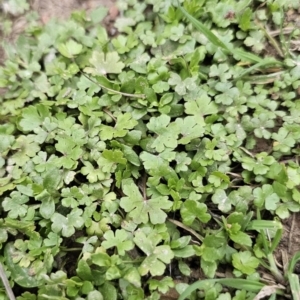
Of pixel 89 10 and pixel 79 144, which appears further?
pixel 89 10

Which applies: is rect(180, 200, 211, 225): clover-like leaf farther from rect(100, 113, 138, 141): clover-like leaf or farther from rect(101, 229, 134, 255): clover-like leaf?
rect(100, 113, 138, 141): clover-like leaf

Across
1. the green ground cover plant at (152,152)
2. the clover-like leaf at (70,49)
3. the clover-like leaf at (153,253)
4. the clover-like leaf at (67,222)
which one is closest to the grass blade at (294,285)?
the green ground cover plant at (152,152)

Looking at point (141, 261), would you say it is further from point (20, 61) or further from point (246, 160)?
point (20, 61)

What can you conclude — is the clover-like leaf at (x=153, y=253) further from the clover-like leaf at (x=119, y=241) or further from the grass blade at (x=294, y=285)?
the grass blade at (x=294, y=285)

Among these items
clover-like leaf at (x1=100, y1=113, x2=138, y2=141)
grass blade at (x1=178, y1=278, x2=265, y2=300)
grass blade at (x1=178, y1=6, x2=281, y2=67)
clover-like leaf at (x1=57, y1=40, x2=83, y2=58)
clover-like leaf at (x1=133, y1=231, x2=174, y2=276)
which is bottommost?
grass blade at (x1=178, y1=278, x2=265, y2=300)

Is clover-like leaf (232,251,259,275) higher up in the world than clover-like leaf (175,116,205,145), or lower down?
lower down

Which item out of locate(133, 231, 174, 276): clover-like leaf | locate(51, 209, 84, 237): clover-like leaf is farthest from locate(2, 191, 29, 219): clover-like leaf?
locate(133, 231, 174, 276): clover-like leaf

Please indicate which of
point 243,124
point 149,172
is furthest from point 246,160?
point 149,172

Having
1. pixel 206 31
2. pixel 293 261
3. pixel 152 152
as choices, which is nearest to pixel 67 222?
pixel 152 152
